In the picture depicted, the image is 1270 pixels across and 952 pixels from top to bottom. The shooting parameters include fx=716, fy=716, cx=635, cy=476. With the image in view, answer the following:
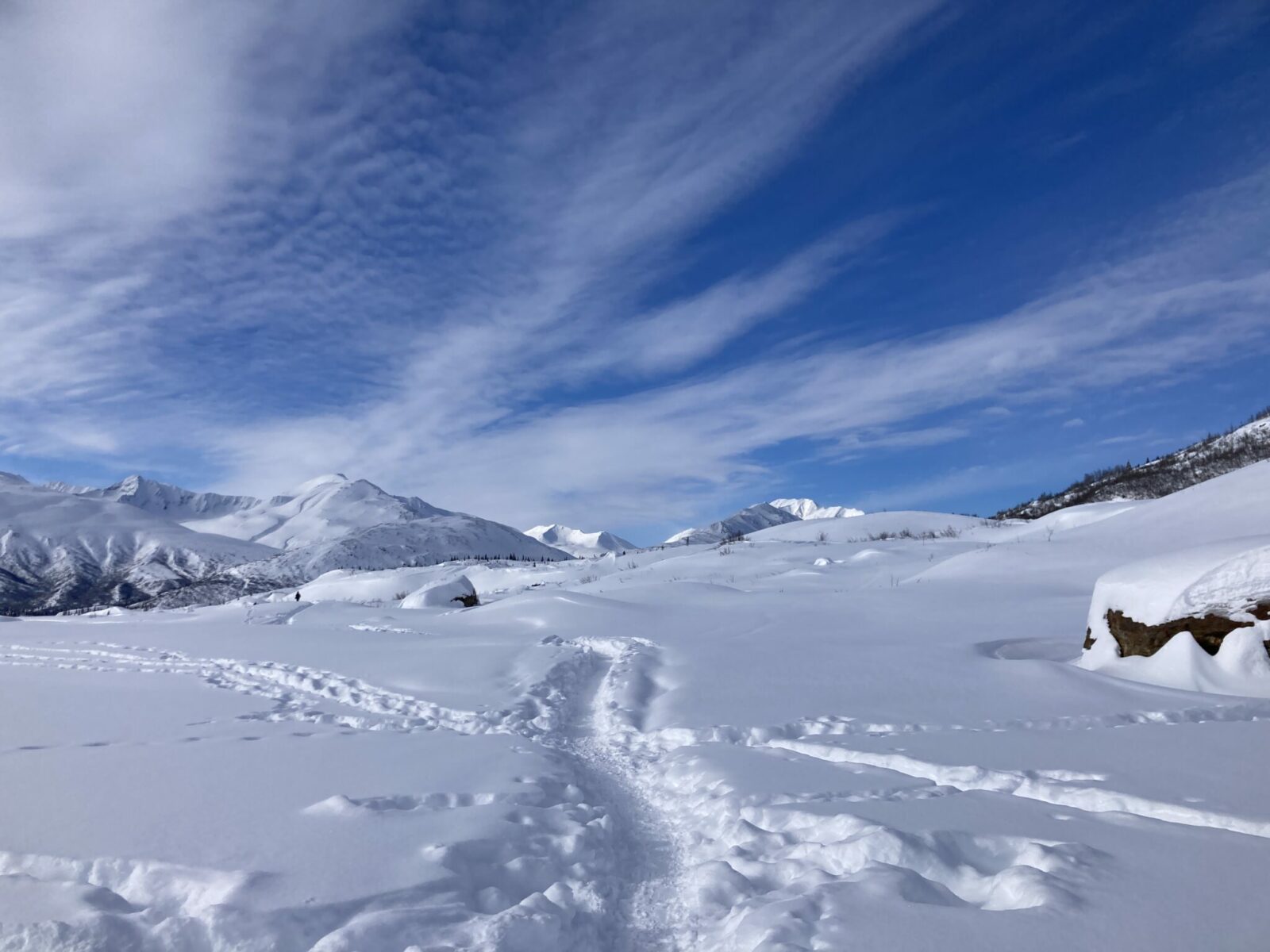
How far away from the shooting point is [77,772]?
5723 mm

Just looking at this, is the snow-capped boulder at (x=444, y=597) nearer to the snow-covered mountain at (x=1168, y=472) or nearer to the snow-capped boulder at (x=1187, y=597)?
the snow-capped boulder at (x=1187, y=597)

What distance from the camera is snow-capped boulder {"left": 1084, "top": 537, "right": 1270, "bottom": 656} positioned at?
7.92 meters

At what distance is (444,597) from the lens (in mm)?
24844

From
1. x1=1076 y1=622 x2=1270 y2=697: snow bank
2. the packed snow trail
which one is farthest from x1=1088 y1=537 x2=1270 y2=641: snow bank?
the packed snow trail


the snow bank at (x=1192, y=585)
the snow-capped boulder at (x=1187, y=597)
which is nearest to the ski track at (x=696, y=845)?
the snow-capped boulder at (x=1187, y=597)

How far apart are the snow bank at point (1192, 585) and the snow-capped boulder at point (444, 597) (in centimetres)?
1906

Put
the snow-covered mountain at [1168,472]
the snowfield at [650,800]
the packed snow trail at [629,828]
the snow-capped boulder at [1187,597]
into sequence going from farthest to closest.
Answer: the snow-covered mountain at [1168,472]
the snow-capped boulder at [1187,597]
the packed snow trail at [629,828]
the snowfield at [650,800]

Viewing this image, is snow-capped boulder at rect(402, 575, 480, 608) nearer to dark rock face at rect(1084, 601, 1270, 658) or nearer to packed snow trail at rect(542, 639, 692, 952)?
packed snow trail at rect(542, 639, 692, 952)

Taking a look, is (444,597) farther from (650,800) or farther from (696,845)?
(696,845)

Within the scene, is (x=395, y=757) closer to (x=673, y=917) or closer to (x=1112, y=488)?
(x=673, y=917)

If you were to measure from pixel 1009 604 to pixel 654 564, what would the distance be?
20.7m

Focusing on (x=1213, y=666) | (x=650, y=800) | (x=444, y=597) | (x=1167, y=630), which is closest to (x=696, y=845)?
(x=650, y=800)

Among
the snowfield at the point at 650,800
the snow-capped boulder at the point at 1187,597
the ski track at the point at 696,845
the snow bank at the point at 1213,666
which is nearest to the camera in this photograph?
the snowfield at the point at 650,800

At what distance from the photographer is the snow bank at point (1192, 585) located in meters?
7.93
